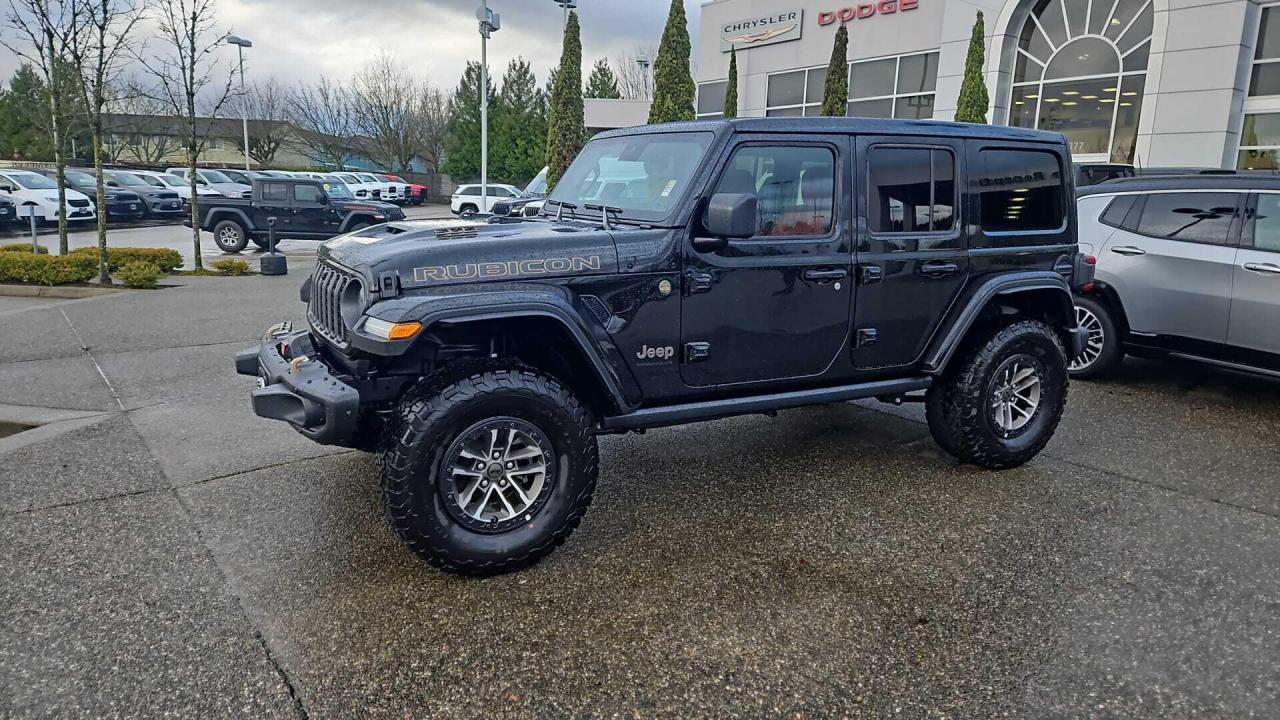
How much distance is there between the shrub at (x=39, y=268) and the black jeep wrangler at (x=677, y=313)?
9010 millimetres

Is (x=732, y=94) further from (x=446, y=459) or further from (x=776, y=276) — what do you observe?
(x=446, y=459)

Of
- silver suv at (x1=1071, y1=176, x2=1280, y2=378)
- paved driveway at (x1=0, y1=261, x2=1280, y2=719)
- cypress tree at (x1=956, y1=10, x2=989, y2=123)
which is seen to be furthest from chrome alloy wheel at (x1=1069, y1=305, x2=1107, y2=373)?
cypress tree at (x1=956, y1=10, x2=989, y2=123)

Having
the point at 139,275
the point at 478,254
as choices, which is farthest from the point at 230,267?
the point at 478,254

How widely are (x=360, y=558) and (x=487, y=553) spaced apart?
0.64 meters

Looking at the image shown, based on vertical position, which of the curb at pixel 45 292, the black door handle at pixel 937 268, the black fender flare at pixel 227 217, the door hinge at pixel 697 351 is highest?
the black door handle at pixel 937 268

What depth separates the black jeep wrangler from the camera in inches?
129

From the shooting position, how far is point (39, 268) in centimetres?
1098

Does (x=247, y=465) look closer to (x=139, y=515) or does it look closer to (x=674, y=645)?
(x=139, y=515)

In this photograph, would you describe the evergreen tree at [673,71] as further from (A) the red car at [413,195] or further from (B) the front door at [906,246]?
(A) the red car at [413,195]

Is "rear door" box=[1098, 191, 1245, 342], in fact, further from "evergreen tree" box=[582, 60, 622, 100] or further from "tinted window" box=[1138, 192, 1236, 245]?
"evergreen tree" box=[582, 60, 622, 100]

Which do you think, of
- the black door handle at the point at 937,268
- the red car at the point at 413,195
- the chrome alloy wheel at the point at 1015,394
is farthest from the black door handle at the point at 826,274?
the red car at the point at 413,195

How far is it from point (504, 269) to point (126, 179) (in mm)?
28931

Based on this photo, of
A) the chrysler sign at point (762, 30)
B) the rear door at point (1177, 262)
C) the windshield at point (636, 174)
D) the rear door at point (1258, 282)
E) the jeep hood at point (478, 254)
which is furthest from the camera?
the chrysler sign at point (762, 30)

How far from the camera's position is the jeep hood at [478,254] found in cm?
327
